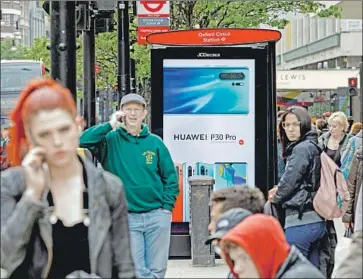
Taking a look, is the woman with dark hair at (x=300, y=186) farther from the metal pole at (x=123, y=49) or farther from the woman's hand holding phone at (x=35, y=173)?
the metal pole at (x=123, y=49)

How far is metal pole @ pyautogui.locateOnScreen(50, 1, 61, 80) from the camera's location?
9648 millimetres

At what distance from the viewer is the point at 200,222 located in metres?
12.4

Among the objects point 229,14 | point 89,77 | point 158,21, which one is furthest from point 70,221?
point 229,14

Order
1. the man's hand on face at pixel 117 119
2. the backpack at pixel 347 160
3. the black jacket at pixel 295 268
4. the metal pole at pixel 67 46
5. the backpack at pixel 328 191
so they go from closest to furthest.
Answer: the black jacket at pixel 295 268 → the man's hand on face at pixel 117 119 → the backpack at pixel 328 191 → the metal pole at pixel 67 46 → the backpack at pixel 347 160

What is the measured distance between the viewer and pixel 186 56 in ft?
40.6

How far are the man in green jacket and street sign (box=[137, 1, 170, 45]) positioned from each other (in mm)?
15750

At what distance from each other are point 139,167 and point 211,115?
3.68 meters

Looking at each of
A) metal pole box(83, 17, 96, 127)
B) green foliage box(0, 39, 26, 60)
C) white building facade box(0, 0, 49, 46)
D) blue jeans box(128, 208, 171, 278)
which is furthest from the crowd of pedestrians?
metal pole box(83, 17, 96, 127)

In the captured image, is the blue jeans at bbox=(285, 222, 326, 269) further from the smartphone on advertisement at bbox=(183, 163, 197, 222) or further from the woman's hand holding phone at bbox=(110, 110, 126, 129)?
the smartphone on advertisement at bbox=(183, 163, 197, 222)

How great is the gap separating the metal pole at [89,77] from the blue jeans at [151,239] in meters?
8.91

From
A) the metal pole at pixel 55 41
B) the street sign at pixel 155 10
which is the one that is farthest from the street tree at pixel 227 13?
the metal pole at pixel 55 41

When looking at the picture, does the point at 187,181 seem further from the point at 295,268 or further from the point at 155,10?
the point at 155,10

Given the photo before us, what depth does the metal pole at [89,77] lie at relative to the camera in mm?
17812

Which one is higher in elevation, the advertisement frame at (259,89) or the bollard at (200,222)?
the advertisement frame at (259,89)
